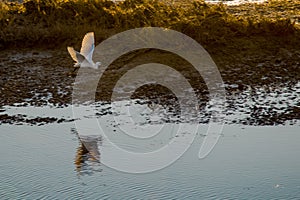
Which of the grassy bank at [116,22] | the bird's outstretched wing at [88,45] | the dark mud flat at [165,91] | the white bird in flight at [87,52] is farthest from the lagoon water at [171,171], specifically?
the grassy bank at [116,22]

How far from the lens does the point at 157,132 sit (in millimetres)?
10578

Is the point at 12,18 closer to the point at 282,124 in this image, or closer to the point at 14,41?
the point at 14,41

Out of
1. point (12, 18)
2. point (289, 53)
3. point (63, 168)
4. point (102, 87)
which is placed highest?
point (289, 53)

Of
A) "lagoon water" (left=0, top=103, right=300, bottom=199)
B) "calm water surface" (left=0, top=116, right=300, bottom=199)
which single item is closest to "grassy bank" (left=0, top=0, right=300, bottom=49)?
A: "lagoon water" (left=0, top=103, right=300, bottom=199)

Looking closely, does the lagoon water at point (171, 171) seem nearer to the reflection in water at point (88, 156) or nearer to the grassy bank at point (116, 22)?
the reflection in water at point (88, 156)

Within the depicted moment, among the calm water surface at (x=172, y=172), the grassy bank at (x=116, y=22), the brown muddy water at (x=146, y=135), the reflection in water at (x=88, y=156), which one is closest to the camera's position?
the calm water surface at (x=172, y=172)

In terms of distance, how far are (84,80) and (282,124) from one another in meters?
4.21

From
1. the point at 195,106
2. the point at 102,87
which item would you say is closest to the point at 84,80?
the point at 102,87

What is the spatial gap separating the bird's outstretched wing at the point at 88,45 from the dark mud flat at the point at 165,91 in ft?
2.31

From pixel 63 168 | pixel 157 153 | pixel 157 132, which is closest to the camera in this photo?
pixel 63 168

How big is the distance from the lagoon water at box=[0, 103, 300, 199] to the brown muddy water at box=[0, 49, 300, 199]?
0.01m

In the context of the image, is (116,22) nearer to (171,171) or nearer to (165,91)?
(165,91)

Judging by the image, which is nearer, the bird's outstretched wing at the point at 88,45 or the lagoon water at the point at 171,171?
the lagoon water at the point at 171,171

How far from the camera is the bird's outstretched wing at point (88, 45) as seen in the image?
12308 mm
